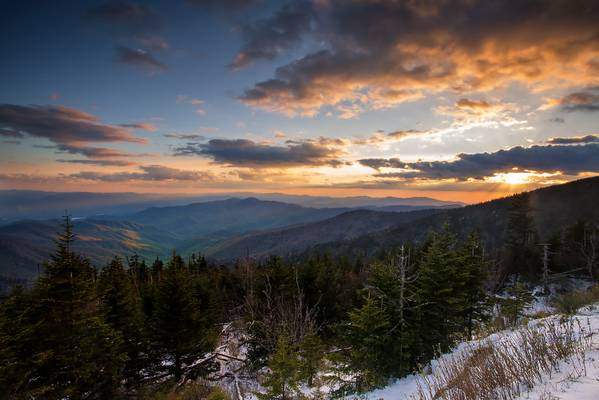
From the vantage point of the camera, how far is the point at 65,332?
12.0 m

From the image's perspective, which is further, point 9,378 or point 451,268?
point 451,268

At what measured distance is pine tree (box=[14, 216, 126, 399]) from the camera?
1170cm

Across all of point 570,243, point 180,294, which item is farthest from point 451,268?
point 570,243

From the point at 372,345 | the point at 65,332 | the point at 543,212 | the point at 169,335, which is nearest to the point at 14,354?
the point at 65,332

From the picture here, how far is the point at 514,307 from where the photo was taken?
64.4ft

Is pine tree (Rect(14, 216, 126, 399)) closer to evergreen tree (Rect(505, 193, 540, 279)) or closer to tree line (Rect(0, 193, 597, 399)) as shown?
tree line (Rect(0, 193, 597, 399))

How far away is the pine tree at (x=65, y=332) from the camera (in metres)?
11.7

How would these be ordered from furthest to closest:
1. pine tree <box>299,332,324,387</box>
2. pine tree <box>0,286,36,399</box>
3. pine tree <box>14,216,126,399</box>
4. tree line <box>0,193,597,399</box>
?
pine tree <box>299,332,324,387</box> < pine tree <box>14,216,126,399</box> < tree line <box>0,193,597,399</box> < pine tree <box>0,286,36,399</box>

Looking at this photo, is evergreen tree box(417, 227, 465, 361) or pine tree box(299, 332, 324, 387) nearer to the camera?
evergreen tree box(417, 227, 465, 361)

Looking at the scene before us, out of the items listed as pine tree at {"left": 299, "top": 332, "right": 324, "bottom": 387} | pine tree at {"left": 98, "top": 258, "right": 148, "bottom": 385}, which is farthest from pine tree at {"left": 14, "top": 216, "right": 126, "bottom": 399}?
pine tree at {"left": 299, "top": 332, "right": 324, "bottom": 387}

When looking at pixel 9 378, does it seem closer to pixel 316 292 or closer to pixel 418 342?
pixel 418 342

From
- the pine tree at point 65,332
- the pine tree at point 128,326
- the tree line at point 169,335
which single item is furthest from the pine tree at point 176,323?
the pine tree at point 65,332

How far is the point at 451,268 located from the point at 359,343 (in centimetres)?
616

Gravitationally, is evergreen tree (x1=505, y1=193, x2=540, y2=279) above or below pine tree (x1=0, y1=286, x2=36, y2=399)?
below
